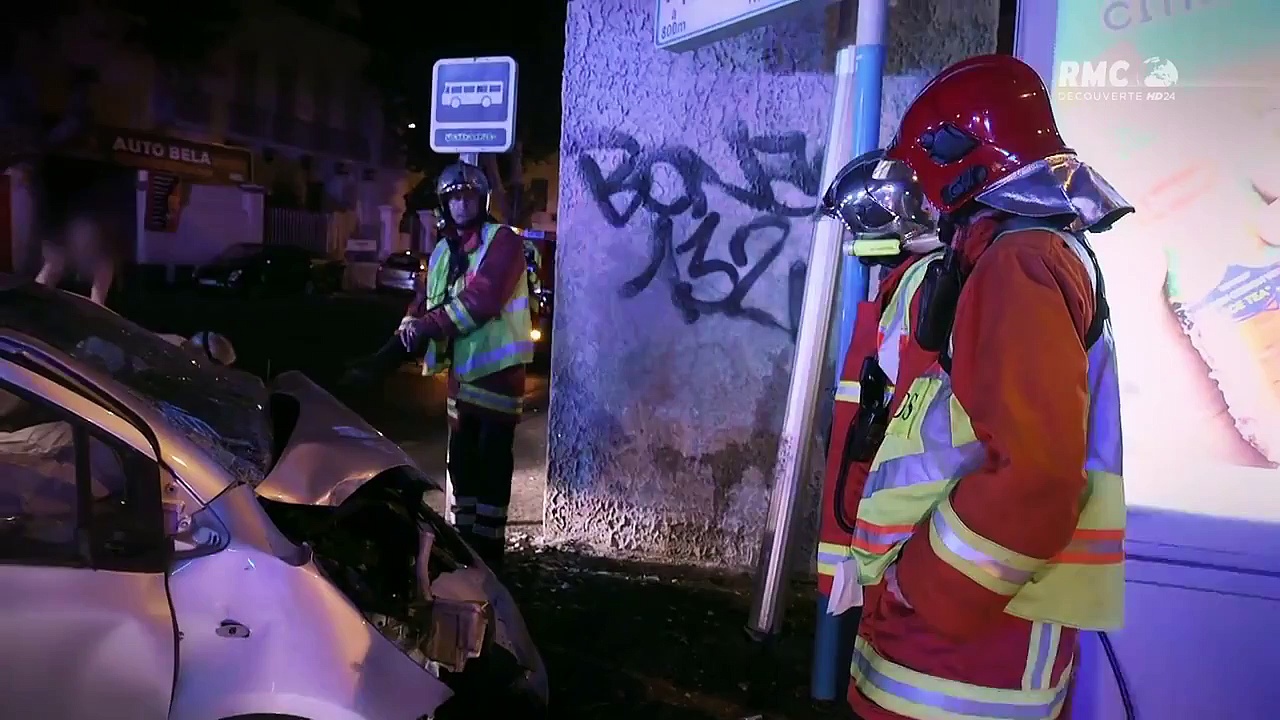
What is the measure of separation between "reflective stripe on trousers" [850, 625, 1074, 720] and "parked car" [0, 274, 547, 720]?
1.18m

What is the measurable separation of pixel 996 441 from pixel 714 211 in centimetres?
345

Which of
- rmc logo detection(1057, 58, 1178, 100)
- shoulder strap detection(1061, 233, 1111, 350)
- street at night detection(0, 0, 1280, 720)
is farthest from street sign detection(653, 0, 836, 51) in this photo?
shoulder strap detection(1061, 233, 1111, 350)

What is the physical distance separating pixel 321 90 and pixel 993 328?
33.4 meters

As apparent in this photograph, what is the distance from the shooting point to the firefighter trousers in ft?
15.4

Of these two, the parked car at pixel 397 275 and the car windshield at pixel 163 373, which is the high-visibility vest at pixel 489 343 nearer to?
the car windshield at pixel 163 373

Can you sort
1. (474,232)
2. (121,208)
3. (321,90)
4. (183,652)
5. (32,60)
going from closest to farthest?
(183,652) → (474,232) → (32,60) → (121,208) → (321,90)

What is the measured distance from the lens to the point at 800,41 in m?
4.76

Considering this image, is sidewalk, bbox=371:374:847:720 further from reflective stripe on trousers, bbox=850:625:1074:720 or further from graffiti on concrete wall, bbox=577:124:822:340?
reflective stripe on trousers, bbox=850:625:1074:720

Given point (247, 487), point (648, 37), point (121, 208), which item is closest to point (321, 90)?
point (121, 208)

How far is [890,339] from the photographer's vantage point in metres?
2.14

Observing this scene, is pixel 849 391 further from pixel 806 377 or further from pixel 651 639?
pixel 651 639

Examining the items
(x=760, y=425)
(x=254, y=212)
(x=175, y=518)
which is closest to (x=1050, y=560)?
(x=175, y=518)

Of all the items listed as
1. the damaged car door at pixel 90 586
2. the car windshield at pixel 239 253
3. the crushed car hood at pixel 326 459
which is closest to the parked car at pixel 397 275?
the car windshield at pixel 239 253

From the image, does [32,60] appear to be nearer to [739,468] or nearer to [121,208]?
[121,208]
